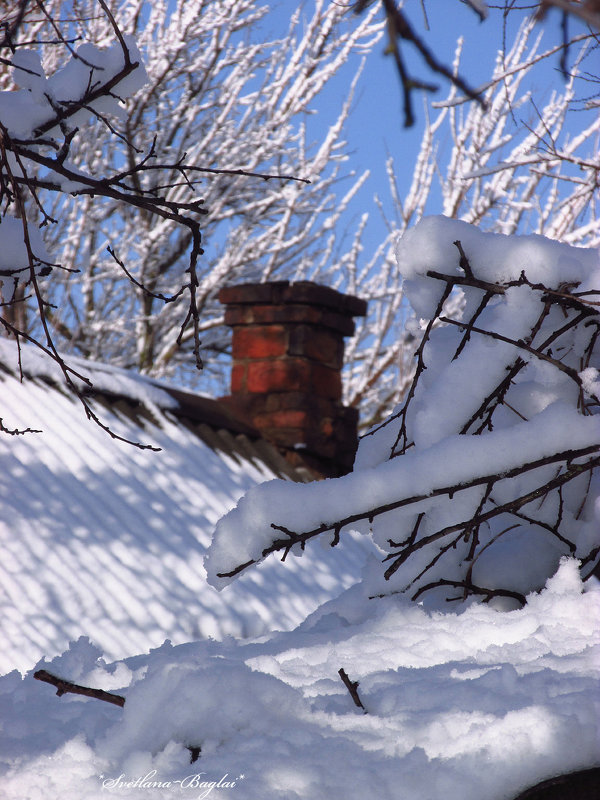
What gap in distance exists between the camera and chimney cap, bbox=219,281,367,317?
6562 mm

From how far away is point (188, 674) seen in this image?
1388mm

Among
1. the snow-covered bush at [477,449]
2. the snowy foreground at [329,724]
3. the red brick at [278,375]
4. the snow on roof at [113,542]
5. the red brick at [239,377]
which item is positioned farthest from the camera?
the red brick at [239,377]

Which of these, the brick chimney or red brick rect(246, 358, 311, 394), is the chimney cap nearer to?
the brick chimney

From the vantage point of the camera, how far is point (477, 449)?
1685mm

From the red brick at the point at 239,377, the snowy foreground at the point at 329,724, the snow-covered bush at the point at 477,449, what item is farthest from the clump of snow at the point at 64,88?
the red brick at the point at 239,377

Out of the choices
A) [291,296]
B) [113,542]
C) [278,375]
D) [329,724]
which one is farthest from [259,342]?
[329,724]

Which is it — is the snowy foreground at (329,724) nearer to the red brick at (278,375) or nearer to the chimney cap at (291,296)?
the red brick at (278,375)

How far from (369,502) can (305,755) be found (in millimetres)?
547

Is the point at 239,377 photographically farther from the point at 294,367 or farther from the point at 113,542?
the point at 113,542

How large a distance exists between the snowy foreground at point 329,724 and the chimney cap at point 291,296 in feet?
16.3

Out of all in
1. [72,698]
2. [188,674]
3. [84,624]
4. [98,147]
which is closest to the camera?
[188,674]

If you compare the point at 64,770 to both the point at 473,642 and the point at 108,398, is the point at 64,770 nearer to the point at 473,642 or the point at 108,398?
the point at 473,642

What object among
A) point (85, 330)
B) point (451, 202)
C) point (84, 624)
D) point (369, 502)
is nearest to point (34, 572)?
point (84, 624)

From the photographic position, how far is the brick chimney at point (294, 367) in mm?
6531
